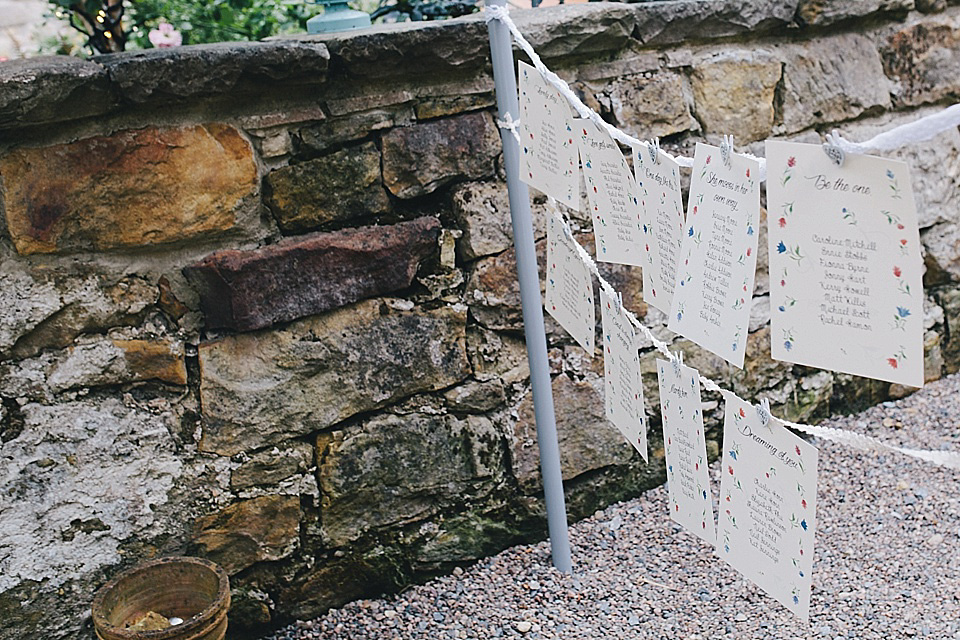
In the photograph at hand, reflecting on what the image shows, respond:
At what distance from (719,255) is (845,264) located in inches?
6.5

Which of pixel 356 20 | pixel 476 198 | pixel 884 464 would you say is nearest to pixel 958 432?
pixel 884 464

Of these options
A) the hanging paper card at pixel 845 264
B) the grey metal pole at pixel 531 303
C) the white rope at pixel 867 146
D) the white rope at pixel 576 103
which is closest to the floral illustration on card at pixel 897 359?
the hanging paper card at pixel 845 264

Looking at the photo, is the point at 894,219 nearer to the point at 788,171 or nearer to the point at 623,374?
the point at 788,171

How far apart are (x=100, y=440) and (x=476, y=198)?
838mm

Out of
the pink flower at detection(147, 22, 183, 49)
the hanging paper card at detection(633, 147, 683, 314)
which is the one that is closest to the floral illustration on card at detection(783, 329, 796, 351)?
the hanging paper card at detection(633, 147, 683, 314)

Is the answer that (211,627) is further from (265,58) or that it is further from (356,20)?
(356,20)

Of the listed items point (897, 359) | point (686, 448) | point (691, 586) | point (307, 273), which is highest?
point (897, 359)

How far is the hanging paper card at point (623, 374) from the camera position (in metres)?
1.35

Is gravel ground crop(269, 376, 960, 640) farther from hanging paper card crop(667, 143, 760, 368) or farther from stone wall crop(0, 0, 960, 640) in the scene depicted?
hanging paper card crop(667, 143, 760, 368)

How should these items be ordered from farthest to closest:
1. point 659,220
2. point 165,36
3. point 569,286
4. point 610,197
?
point 165,36
point 569,286
point 610,197
point 659,220

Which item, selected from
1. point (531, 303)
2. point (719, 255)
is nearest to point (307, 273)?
point (531, 303)

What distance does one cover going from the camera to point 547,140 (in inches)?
59.2

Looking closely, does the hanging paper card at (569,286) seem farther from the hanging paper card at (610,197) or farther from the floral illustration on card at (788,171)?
the floral illustration on card at (788,171)

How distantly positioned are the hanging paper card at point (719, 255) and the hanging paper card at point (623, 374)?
11.5 inches
